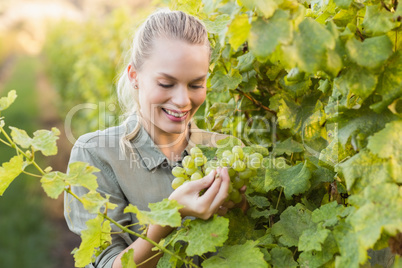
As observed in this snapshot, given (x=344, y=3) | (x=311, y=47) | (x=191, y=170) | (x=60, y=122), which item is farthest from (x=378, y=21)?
(x=60, y=122)

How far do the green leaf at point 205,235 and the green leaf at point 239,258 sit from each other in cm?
8

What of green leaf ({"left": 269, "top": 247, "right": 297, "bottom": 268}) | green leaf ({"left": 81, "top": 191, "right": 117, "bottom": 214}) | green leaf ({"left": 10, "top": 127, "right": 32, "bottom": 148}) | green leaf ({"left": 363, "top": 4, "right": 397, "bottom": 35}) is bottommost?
green leaf ({"left": 269, "top": 247, "right": 297, "bottom": 268})

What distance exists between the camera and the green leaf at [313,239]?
1.02 metres

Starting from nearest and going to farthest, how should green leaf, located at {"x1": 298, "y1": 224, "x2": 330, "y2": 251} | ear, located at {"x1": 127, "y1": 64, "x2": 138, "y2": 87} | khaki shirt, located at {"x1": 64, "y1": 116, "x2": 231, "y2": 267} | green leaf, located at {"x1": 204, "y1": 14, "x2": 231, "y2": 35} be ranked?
green leaf, located at {"x1": 298, "y1": 224, "x2": 330, "y2": 251} → green leaf, located at {"x1": 204, "y1": 14, "x2": 231, "y2": 35} → khaki shirt, located at {"x1": 64, "y1": 116, "x2": 231, "y2": 267} → ear, located at {"x1": 127, "y1": 64, "x2": 138, "y2": 87}

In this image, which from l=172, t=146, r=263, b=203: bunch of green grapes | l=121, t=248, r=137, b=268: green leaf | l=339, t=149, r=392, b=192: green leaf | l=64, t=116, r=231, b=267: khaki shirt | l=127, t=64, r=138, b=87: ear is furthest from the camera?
l=127, t=64, r=138, b=87: ear

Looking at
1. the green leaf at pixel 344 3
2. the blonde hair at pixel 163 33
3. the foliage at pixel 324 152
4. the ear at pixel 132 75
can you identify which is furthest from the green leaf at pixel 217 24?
the green leaf at pixel 344 3

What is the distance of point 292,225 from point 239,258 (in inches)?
8.8

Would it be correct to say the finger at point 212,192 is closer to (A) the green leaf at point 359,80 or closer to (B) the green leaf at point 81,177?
(B) the green leaf at point 81,177

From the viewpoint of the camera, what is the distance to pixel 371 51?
92cm

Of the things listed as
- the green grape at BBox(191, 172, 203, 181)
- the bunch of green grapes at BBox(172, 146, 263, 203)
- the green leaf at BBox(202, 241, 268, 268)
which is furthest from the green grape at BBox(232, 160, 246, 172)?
the green leaf at BBox(202, 241, 268, 268)

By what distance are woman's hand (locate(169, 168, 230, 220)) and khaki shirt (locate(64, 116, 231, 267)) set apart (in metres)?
0.50

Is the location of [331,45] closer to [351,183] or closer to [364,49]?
[364,49]

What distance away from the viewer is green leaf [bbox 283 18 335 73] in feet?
2.93

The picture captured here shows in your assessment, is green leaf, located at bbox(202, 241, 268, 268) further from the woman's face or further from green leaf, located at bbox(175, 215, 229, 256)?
the woman's face
